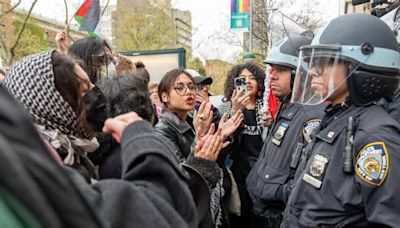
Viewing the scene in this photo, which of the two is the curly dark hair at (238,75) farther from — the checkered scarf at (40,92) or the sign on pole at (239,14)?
the sign on pole at (239,14)

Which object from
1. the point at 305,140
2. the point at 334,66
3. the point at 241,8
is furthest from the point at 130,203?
the point at 241,8

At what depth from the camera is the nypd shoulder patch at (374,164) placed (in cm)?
171

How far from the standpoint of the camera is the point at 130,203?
3.33ft

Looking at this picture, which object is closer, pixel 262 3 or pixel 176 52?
pixel 176 52

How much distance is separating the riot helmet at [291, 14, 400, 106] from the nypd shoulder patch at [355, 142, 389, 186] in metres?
0.34

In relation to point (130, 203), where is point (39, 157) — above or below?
above

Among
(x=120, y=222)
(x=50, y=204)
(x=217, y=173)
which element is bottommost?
(x=217, y=173)

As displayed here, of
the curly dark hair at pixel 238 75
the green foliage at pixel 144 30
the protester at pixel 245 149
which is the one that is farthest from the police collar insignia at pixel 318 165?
the green foliage at pixel 144 30

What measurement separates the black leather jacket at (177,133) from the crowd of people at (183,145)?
0.01 meters

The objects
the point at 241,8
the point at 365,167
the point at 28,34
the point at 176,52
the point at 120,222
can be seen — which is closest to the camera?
the point at 120,222

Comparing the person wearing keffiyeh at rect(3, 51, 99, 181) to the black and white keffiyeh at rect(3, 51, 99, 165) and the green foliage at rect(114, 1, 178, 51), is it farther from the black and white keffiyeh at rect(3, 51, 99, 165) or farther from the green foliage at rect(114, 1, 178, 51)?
the green foliage at rect(114, 1, 178, 51)

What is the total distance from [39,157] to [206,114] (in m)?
2.09

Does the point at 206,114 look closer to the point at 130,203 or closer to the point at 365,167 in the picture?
the point at 365,167

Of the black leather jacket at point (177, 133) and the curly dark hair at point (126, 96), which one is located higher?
the curly dark hair at point (126, 96)
